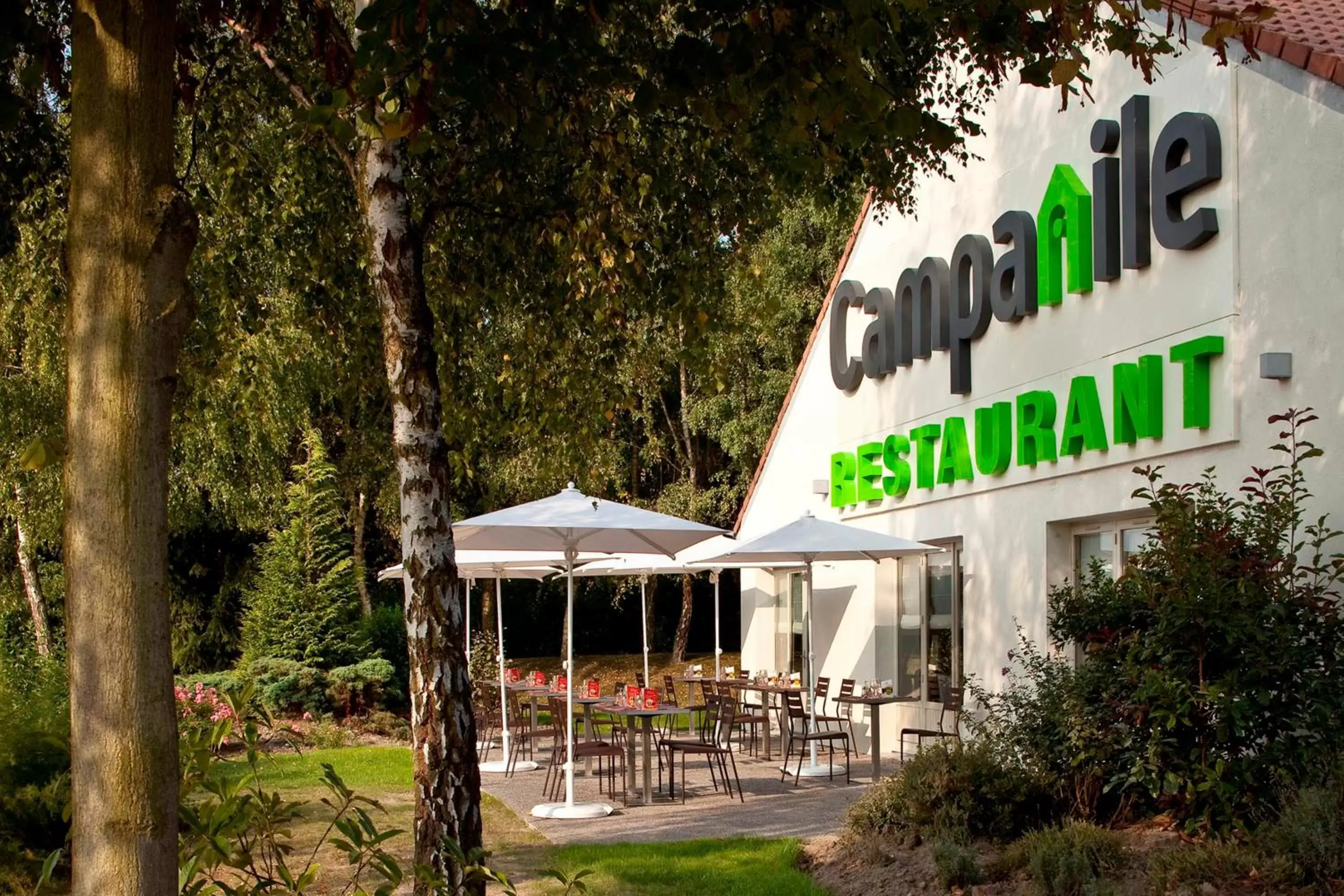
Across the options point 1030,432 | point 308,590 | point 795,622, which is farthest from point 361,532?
point 1030,432

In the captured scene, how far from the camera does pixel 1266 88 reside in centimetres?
947

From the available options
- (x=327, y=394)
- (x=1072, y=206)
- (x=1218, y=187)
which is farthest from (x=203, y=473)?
(x=1218, y=187)

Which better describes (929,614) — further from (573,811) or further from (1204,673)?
(1204,673)

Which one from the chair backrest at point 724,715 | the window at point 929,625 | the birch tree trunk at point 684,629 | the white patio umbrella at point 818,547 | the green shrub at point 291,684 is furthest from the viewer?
the birch tree trunk at point 684,629

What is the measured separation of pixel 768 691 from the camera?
1502cm

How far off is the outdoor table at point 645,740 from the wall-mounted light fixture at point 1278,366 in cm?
549

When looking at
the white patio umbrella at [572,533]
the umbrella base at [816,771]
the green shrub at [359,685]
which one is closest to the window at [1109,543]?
the white patio umbrella at [572,533]

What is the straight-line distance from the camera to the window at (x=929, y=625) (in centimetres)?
1406

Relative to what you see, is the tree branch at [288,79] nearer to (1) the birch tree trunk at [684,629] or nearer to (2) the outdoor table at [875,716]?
(2) the outdoor table at [875,716]

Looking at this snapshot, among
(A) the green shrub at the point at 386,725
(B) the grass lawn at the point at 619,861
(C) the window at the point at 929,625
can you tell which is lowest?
(A) the green shrub at the point at 386,725

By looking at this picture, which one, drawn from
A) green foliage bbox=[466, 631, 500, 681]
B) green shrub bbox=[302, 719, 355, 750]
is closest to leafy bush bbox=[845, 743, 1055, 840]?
green shrub bbox=[302, 719, 355, 750]

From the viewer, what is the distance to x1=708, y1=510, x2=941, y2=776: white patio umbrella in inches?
517

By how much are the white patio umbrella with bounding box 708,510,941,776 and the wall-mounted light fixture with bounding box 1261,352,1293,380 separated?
15.2 ft

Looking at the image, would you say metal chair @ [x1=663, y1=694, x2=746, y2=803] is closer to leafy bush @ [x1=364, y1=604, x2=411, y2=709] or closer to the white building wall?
the white building wall
